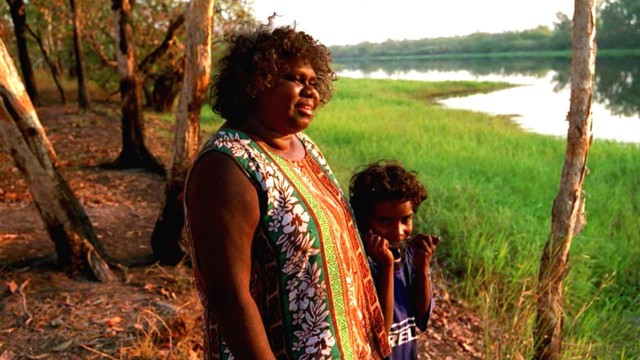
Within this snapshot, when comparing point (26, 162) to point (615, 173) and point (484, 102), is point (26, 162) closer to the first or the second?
point (615, 173)

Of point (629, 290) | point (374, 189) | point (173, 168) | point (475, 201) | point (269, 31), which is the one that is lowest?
point (629, 290)

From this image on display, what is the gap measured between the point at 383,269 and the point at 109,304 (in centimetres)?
236

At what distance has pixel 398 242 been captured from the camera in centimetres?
193

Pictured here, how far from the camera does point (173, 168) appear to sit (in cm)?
433

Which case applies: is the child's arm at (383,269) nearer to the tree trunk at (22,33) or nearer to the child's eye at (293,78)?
the child's eye at (293,78)

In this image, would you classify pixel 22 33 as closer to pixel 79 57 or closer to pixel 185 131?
pixel 79 57

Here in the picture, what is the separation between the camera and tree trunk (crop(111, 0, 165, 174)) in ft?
22.3

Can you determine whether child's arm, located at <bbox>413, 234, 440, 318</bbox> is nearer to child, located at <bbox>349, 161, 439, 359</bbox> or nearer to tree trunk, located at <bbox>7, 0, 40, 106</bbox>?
child, located at <bbox>349, 161, 439, 359</bbox>

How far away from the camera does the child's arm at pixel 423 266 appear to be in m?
1.89

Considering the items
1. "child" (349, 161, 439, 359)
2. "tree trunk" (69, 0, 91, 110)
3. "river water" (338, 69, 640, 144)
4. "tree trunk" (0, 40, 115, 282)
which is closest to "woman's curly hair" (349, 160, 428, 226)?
"child" (349, 161, 439, 359)

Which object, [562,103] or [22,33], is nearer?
[22,33]

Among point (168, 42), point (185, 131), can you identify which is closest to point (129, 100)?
point (168, 42)

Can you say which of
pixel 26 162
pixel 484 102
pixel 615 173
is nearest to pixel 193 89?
pixel 26 162

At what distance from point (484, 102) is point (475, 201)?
1940 centimetres
